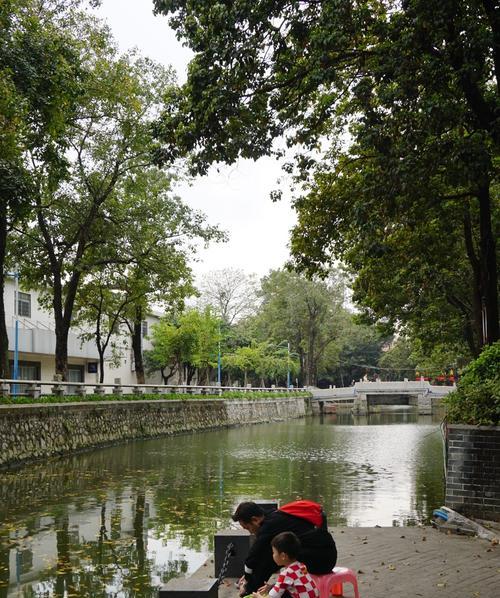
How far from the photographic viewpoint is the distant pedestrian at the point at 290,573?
4887 millimetres

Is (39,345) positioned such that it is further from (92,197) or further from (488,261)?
(488,261)

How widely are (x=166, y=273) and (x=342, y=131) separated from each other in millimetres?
11657

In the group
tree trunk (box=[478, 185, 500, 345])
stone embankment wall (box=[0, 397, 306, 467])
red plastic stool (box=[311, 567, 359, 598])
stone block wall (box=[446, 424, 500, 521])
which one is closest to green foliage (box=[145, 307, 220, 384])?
stone embankment wall (box=[0, 397, 306, 467])

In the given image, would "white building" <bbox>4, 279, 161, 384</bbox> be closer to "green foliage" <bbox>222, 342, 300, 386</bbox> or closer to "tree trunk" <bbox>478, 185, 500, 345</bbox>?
"green foliage" <bbox>222, 342, 300, 386</bbox>

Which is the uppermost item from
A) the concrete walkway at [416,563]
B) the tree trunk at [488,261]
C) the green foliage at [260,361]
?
the tree trunk at [488,261]

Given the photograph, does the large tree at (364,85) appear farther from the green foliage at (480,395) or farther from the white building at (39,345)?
the white building at (39,345)

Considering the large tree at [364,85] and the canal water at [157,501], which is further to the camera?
the large tree at [364,85]

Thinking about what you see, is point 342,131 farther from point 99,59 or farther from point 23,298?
point 23,298

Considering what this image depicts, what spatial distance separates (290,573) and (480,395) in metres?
6.00

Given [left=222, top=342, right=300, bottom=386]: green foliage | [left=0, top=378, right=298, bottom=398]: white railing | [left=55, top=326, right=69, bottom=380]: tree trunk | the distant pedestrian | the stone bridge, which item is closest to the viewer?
the distant pedestrian

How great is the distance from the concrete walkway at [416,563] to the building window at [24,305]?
31133mm

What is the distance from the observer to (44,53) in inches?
594

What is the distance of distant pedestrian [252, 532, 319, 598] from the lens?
4887 millimetres

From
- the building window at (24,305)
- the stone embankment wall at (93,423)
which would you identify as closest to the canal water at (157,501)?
the stone embankment wall at (93,423)
